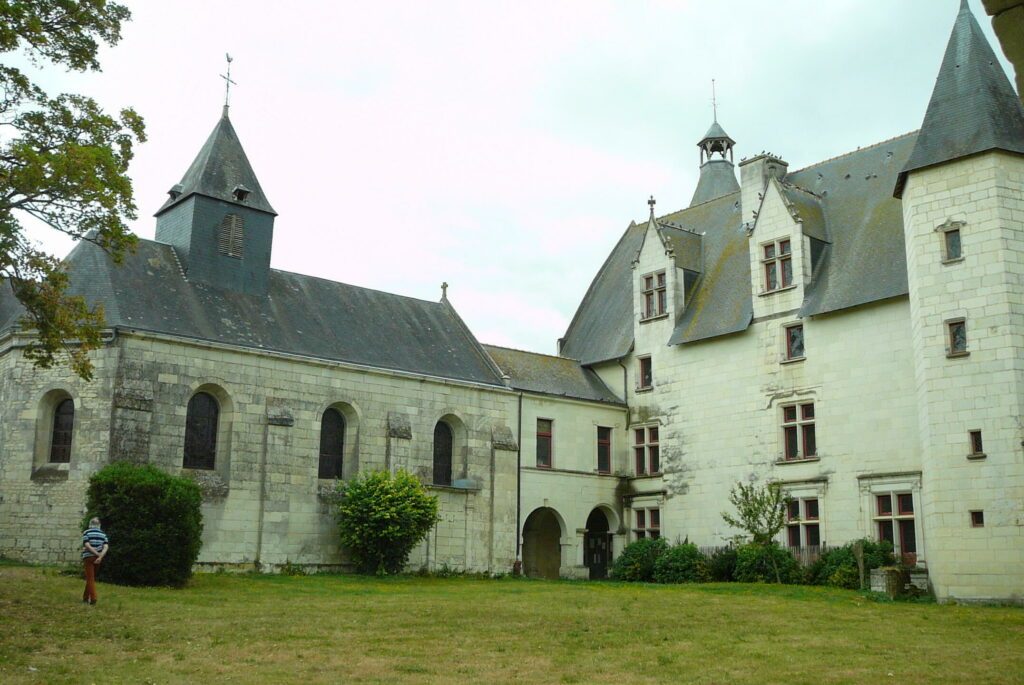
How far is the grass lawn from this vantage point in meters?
11.4

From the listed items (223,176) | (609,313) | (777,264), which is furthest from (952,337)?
(223,176)

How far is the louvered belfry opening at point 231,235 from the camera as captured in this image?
29.8 meters

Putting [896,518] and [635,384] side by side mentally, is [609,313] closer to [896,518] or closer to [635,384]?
[635,384]

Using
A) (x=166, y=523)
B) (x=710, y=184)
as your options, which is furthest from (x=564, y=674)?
(x=710, y=184)

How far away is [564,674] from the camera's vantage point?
11.4 meters

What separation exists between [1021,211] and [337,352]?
728 inches

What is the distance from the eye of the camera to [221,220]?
3012 cm

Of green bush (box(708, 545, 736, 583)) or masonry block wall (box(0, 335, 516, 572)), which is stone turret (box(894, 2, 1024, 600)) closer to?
green bush (box(708, 545, 736, 583))

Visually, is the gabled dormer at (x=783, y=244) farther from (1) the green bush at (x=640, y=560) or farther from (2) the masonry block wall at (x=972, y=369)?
(1) the green bush at (x=640, y=560)

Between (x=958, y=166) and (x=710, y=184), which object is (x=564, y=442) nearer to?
(x=958, y=166)

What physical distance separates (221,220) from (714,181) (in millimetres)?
25717

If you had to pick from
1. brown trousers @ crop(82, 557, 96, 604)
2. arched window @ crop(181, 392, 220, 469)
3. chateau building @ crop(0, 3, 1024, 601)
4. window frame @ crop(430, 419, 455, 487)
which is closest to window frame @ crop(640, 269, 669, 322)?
chateau building @ crop(0, 3, 1024, 601)

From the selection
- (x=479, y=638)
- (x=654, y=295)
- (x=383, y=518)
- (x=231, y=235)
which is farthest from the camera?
(x=654, y=295)

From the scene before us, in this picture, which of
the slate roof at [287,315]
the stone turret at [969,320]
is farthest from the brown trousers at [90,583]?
the stone turret at [969,320]
